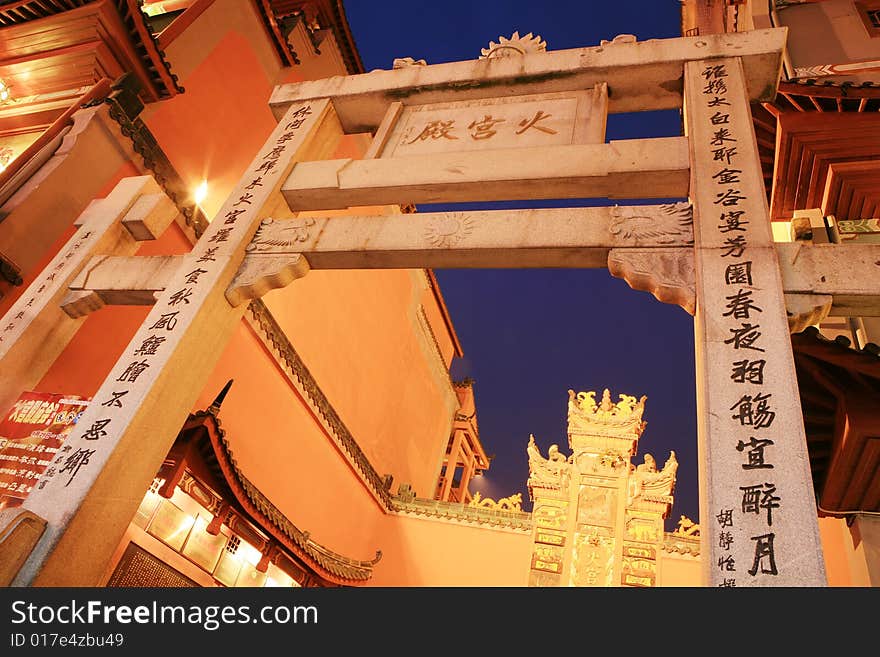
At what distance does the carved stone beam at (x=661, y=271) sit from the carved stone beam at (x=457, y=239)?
93 mm

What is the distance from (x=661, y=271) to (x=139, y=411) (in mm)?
3396

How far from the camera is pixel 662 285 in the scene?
3.48m

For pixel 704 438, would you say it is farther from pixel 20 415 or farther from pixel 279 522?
pixel 279 522

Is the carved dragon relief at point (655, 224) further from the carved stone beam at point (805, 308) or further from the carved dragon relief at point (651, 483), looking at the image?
the carved dragon relief at point (651, 483)

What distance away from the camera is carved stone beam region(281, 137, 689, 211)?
4289mm

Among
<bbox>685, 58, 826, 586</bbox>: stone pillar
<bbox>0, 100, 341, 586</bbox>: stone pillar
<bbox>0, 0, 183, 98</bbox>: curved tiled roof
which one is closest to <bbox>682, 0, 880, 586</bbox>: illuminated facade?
<bbox>685, 58, 826, 586</bbox>: stone pillar

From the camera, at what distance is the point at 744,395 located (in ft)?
9.18

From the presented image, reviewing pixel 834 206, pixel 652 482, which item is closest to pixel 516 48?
pixel 834 206

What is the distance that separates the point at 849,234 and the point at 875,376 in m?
3.59

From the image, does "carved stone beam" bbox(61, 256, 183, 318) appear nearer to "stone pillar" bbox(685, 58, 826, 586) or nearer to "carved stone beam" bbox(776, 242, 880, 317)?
"stone pillar" bbox(685, 58, 826, 586)

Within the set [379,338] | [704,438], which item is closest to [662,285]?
[704,438]

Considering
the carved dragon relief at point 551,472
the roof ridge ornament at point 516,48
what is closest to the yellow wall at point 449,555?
the carved dragon relief at point 551,472

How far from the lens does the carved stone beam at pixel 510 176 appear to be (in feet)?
14.1

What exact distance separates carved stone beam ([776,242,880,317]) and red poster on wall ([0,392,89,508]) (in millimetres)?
4723
